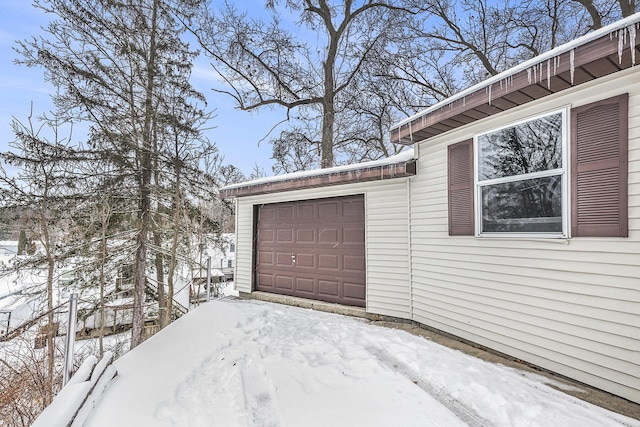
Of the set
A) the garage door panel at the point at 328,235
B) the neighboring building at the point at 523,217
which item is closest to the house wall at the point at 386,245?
the neighboring building at the point at 523,217

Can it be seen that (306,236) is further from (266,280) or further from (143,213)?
(143,213)

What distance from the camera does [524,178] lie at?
334 centimetres

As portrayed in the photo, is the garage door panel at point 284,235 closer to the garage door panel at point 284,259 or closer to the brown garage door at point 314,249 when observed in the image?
the brown garage door at point 314,249

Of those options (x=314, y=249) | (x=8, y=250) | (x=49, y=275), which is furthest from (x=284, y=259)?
(x=8, y=250)

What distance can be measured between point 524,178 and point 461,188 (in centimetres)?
78

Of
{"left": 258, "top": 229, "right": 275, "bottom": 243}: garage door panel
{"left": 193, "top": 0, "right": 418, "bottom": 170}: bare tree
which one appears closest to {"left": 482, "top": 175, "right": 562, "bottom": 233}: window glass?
{"left": 258, "top": 229, "right": 275, "bottom": 243}: garage door panel

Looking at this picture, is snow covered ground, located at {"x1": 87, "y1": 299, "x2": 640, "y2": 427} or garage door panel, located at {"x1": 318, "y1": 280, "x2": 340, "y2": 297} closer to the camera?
snow covered ground, located at {"x1": 87, "y1": 299, "x2": 640, "y2": 427}

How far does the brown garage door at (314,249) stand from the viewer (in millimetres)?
5660

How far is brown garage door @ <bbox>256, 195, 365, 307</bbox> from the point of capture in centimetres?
566

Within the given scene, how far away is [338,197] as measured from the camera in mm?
5922

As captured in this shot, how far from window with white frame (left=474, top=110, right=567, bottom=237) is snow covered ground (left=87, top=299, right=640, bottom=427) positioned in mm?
1546

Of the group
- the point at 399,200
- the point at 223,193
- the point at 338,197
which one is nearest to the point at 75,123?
the point at 223,193

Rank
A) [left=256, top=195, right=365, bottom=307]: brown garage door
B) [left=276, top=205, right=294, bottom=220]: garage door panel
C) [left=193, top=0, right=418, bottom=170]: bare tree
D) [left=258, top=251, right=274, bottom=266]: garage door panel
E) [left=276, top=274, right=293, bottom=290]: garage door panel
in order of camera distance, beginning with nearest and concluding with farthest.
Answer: [left=256, top=195, right=365, bottom=307]: brown garage door < [left=276, top=274, right=293, bottom=290]: garage door panel < [left=276, top=205, right=294, bottom=220]: garage door panel < [left=258, top=251, right=274, bottom=266]: garage door panel < [left=193, top=0, right=418, bottom=170]: bare tree

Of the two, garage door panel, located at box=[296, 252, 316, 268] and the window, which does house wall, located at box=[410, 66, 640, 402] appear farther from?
garage door panel, located at box=[296, 252, 316, 268]
